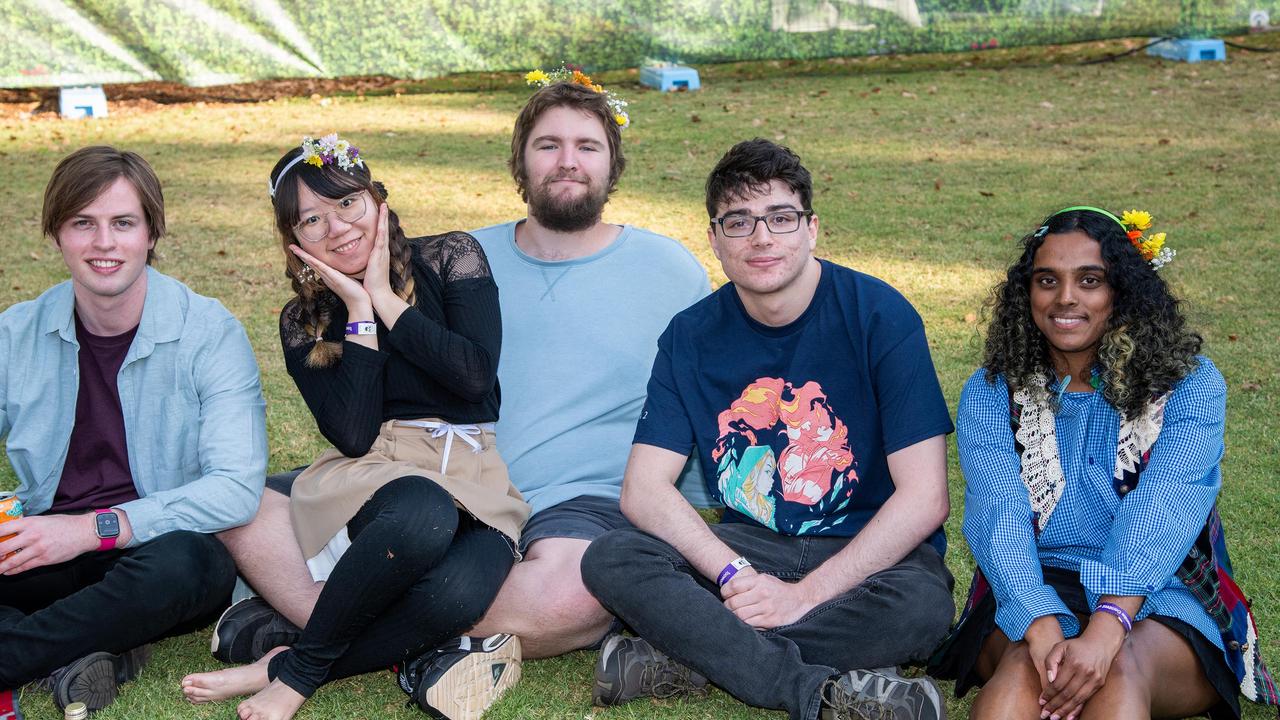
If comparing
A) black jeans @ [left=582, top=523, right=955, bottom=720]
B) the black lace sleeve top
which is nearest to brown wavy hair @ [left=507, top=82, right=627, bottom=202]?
the black lace sleeve top

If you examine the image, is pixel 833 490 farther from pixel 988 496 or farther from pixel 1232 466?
pixel 1232 466

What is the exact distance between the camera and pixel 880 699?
285 centimetres

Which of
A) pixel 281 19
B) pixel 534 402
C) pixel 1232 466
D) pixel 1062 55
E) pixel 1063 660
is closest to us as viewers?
pixel 1063 660

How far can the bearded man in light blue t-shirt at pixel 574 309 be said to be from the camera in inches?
146

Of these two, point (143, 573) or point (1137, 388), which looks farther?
point (143, 573)

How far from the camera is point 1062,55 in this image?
12125 mm

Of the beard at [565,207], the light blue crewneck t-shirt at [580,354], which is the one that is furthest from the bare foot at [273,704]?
the beard at [565,207]

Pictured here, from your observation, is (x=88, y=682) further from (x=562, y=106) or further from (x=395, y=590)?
(x=562, y=106)

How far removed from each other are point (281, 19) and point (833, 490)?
922 cm

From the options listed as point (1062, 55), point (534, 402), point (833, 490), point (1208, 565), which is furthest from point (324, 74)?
point (1208, 565)

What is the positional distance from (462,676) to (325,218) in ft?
4.21

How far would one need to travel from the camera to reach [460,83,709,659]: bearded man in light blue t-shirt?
→ 371 centimetres

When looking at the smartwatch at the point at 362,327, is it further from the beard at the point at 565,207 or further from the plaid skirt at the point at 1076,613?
the plaid skirt at the point at 1076,613

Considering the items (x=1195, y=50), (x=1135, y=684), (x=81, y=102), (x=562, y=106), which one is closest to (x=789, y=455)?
(x=1135, y=684)
